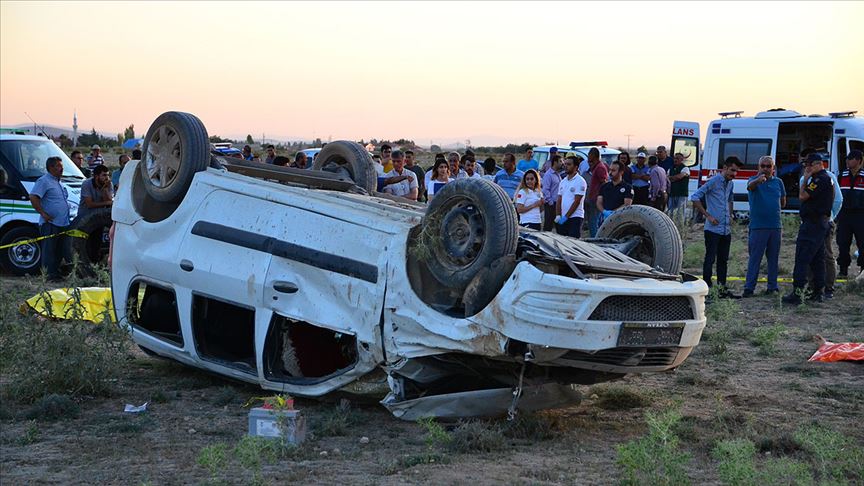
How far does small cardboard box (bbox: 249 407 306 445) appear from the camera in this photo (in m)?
5.69

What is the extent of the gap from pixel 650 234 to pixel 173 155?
333 cm

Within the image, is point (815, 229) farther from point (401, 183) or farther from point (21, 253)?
point (21, 253)

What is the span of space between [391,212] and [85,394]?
2494mm

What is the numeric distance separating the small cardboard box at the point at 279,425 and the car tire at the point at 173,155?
202 centimetres

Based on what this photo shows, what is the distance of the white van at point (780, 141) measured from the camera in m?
21.3

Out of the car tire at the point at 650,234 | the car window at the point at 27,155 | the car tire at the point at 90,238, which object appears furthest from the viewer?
the car window at the point at 27,155

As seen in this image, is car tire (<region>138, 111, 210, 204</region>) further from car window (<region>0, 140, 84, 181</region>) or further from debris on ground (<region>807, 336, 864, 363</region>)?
car window (<region>0, 140, 84, 181</region>)

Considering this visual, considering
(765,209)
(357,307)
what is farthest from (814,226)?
(357,307)

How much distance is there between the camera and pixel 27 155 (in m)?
14.5

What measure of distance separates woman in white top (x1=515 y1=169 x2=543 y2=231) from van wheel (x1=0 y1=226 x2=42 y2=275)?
21.9 ft

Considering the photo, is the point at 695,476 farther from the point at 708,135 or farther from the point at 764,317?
the point at 708,135

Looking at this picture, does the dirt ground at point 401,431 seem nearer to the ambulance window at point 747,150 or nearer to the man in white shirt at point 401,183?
the man in white shirt at point 401,183

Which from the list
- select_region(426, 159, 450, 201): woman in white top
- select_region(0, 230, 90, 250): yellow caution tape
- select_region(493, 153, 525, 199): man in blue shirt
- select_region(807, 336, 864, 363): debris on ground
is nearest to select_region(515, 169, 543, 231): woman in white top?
select_region(426, 159, 450, 201): woman in white top

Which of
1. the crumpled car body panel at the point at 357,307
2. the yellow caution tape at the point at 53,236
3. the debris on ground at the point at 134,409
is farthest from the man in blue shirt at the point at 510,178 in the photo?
the debris on ground at the point at 134,409
